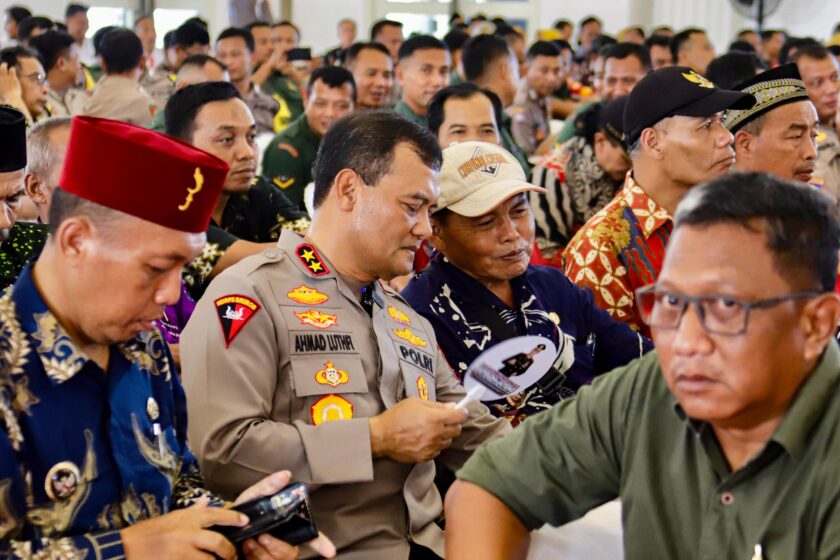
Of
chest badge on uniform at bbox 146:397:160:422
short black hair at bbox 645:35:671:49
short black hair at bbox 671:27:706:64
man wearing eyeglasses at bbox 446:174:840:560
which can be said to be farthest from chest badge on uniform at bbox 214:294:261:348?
short black hair at bbox 645:35:671:49

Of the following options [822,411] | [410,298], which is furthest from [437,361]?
[822,411]

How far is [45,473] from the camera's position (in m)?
1.52

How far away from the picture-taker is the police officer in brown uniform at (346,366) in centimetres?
196

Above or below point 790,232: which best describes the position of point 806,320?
below

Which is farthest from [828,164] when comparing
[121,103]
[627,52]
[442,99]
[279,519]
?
[279,519]

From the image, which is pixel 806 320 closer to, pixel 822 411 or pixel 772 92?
pixel 822 411

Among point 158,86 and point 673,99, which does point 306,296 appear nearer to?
point 673,99

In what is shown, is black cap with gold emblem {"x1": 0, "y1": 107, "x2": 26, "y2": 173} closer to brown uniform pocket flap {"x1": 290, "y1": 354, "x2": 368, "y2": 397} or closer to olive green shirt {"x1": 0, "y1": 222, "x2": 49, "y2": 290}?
olive green shirt {"x1": 0, "y1": 222, "x2": 49, "y2": 290}

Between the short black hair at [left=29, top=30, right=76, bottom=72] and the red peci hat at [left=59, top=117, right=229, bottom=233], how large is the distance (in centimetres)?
589

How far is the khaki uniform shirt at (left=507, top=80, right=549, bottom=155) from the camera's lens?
289 inches

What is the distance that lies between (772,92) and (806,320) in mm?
2369

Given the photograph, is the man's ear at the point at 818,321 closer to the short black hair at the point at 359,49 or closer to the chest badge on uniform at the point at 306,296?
the chest badge on uniform at the point at 306,296

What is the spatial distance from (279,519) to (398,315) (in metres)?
0.73

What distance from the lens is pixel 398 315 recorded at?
2.28m
